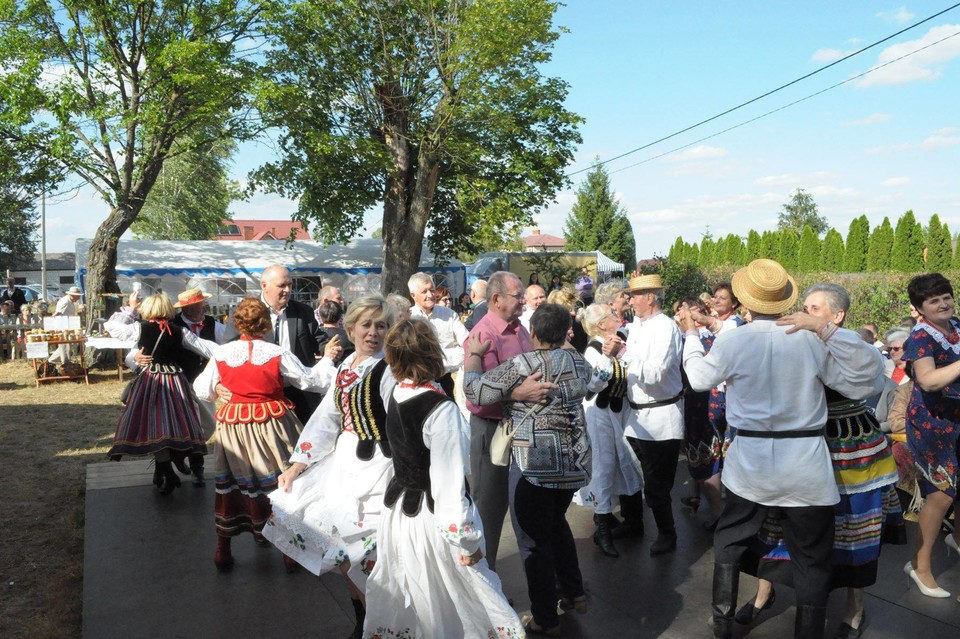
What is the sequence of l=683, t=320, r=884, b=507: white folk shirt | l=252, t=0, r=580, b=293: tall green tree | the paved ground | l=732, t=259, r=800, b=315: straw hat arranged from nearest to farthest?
l=683, t=320, r=884, b=507: white folk shirt → l=732, t=259, r=800, b=315: straw hat → the paved ground → l=252, t=0, r=580, b=293: tall green tree

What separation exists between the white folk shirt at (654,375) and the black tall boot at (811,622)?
1.48m

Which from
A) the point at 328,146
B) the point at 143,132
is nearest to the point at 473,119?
the point at 328,146

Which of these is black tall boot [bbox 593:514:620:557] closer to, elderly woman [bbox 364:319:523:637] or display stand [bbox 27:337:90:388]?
elderly woman [bbox 364:319:523:637]

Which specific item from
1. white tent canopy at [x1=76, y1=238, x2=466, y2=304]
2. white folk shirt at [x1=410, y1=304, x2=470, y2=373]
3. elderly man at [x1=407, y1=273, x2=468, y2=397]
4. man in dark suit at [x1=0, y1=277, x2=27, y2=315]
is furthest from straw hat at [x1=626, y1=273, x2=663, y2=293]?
man in dark suit at [x1=0, y1=277, x2=27, y2=315]

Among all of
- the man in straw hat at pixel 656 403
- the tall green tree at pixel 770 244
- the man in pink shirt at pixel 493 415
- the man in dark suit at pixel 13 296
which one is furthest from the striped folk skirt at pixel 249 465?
the tall green tree at pixel 770 244

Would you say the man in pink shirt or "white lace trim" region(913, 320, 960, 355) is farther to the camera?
the man in pink shirt

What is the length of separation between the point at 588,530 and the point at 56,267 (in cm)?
7897

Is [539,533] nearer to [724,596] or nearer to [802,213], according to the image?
Result: [724,596]

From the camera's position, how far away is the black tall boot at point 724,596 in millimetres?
3486

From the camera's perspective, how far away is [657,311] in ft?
15.5

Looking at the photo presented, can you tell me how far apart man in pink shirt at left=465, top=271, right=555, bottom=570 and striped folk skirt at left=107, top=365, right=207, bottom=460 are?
2870 millimetres

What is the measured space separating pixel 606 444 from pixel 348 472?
216 cm

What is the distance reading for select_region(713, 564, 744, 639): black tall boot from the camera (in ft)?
11.4

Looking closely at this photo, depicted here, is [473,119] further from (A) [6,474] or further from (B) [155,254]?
(A) [6,474]
